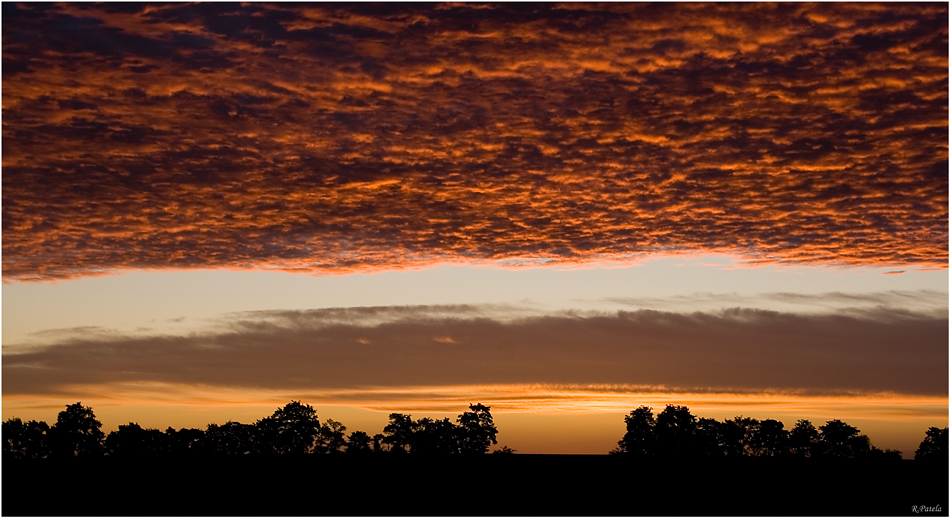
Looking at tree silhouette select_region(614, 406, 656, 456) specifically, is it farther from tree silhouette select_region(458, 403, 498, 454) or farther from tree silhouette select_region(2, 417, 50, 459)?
tree silhouette select_region(2, 417, 50, 459)

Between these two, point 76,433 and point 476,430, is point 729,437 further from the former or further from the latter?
point 76,433

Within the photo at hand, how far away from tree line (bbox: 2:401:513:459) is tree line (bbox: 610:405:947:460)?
32743 mm

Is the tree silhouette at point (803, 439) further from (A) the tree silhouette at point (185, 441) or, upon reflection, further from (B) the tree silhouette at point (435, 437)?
(A) the tree silhouette at point (185, 441)

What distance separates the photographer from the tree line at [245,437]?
178000mm

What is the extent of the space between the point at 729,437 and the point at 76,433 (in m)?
139

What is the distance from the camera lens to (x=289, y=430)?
188m

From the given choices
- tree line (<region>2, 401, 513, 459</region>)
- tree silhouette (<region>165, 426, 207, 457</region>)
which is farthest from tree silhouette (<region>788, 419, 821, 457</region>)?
tree silhouette (<region>165, 426, 207, 457</region>)

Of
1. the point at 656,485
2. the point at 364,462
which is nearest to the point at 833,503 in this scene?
the point at 656,485

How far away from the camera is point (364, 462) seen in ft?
242

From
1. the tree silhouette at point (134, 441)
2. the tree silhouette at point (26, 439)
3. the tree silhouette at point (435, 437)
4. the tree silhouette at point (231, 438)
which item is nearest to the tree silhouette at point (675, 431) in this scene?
the tree silhouette at point (435, 437)

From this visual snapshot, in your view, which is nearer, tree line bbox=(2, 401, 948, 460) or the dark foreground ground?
the dark foreground ground

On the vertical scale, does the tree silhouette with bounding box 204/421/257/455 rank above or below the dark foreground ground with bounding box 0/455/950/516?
above

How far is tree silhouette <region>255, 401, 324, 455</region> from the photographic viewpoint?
184788 millimetres

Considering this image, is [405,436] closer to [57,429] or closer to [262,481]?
[57,429]
